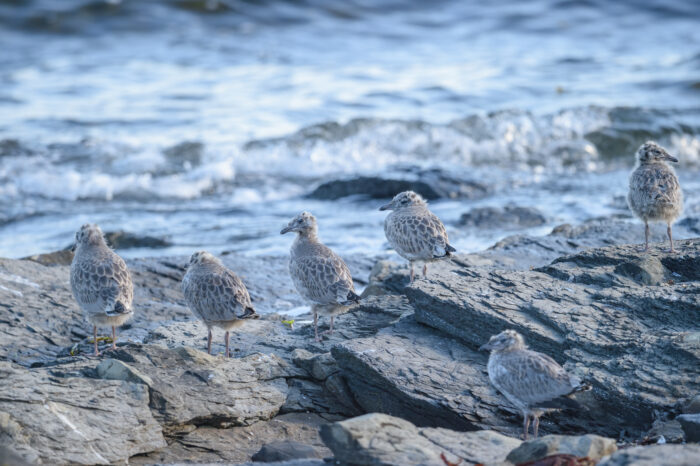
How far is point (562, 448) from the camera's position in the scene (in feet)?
18.8

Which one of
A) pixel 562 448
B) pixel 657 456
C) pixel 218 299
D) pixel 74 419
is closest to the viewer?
pixel 657 456

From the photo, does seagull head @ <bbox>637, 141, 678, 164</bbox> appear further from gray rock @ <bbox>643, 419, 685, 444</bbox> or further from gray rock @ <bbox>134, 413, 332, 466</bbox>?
gray rock @ <bbox>134, 413, 332, 466</bbox>

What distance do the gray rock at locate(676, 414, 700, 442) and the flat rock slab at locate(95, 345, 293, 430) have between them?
317 centimetres

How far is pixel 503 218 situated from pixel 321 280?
6.37 metres

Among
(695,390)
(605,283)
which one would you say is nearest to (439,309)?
(605,283)

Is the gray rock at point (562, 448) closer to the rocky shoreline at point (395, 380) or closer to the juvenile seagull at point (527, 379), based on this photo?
the rocky shoreline at point (395, 380)

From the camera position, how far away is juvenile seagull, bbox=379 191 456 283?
962 cm

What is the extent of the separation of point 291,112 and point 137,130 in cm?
421

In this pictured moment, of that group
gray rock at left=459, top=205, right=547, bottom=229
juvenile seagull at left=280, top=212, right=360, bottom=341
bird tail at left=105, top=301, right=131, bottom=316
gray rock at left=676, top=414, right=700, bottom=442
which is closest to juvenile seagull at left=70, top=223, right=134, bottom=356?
bird tail at left=105, top=301, right=131, bottom=316

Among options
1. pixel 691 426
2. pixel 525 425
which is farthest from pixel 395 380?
pixel 691 426

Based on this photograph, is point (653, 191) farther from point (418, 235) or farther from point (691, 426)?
point (691, 426)

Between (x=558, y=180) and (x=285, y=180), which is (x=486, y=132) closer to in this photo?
(x=558, y=180)

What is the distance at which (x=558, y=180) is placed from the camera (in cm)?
1853

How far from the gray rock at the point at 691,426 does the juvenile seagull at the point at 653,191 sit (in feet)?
12.6
